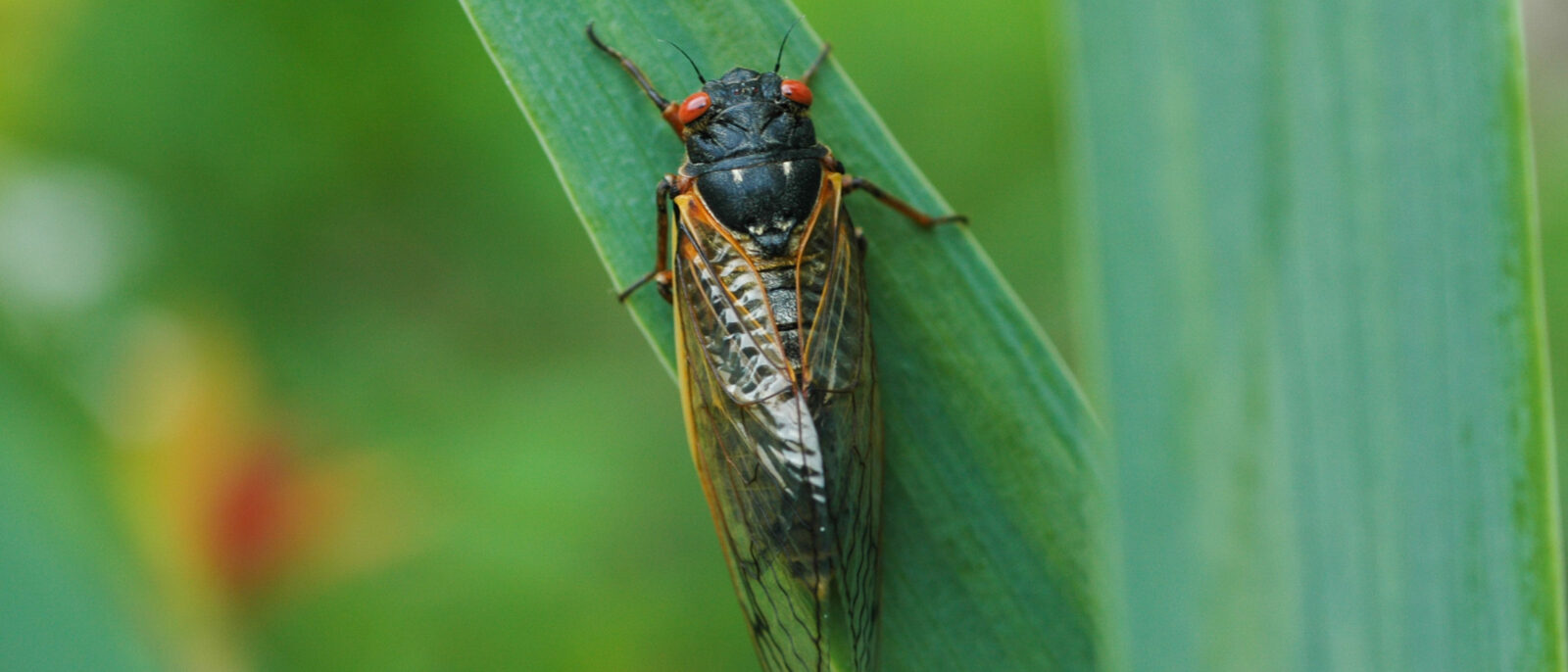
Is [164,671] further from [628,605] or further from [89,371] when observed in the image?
[89,371]

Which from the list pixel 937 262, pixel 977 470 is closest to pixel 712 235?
pixel 937 262

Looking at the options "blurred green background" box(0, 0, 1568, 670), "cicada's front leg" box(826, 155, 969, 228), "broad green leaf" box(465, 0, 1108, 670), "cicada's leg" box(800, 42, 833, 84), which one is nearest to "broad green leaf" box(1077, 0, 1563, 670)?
"broad green leaf" box(465, 0, 1108, 670)

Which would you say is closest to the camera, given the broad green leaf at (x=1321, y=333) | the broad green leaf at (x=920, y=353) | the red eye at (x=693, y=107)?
the broad green leaf at (x=1321, y=333)

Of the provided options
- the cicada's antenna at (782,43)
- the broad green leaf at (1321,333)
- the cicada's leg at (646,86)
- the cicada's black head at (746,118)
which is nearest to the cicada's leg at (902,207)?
the cicada's black head at (746,118)

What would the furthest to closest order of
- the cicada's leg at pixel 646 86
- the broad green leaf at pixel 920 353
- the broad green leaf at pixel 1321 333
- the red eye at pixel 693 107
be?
the red eye at pixel 693 107
the cicada's leg at pixel 646 86
the broad green leaf at pixel 920 353
the broad green leaf at pixel 1321 333

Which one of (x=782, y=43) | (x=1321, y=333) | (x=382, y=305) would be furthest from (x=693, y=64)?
(x=382, y=305)

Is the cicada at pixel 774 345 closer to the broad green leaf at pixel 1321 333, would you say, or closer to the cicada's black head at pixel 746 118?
the cicada's black head at pixel 746 118
